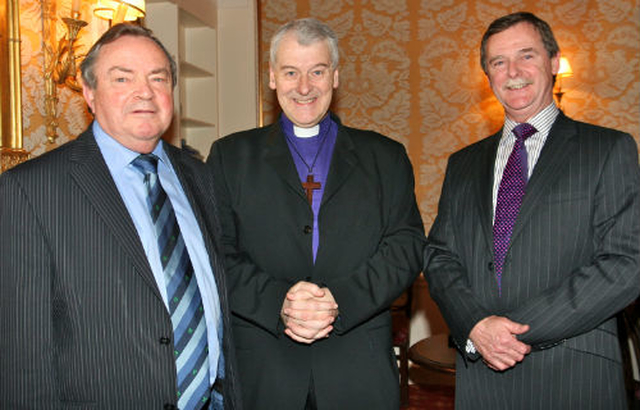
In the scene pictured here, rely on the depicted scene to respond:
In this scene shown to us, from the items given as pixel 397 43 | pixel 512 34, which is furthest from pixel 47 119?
pixel 397 43

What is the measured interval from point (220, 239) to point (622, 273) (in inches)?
49.6

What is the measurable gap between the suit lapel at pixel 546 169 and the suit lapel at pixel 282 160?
28.3 inches

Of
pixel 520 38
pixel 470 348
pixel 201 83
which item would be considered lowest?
pixel 470 348

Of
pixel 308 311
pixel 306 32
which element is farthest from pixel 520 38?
pixel 308 311

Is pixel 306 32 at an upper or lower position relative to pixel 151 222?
upper

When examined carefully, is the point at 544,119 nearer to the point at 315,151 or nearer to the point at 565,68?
the point at 315,151

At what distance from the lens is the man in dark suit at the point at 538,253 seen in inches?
74.5

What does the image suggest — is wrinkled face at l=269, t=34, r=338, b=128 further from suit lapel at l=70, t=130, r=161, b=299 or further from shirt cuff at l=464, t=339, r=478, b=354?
shirt cuff at l=464, t=339, r=478, b=354

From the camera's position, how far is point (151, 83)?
1860 millimetres

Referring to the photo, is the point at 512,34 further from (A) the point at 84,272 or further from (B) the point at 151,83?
(A) the point at 84,272

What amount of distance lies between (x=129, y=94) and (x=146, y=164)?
209mm

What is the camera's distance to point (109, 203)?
1.67m

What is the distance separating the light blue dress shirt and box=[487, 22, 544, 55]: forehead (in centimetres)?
121

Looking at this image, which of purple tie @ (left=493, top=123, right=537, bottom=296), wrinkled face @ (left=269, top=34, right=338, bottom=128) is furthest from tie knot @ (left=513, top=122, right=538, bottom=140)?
wrinkled face @ (left=269, top=34, right=338, bottom=128)
